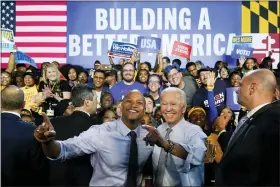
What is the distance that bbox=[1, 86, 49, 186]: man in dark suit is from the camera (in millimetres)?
3209

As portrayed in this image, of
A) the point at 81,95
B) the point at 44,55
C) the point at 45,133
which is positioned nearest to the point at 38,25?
the point at 44,55

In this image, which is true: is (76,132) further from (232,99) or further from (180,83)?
(232,99)

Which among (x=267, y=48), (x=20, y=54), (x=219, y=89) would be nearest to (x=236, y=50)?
(x=267, y=48)

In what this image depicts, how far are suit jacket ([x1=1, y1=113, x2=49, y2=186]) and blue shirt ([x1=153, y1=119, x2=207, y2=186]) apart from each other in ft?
2.23

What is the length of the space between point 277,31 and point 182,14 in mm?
1750

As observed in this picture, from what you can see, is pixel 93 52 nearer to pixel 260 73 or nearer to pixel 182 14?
pixel 182 14

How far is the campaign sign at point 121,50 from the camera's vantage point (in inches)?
313

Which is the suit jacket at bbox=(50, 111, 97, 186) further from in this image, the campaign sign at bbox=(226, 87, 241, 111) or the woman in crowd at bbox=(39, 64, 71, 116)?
the campaign sign at bbox=(226, 87, 241, 111)

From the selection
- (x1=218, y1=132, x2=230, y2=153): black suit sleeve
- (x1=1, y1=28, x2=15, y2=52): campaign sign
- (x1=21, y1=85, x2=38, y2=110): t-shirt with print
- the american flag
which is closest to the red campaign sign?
the american flag

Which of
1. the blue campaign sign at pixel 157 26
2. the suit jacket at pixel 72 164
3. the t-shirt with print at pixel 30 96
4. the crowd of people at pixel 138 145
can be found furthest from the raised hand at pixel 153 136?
the blue campaign sign at pixel 157 26

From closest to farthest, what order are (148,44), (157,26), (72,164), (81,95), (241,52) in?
1. (72,164)
2. (81,95)
3. (148,44)
4. (241,52)
5. (157,26)

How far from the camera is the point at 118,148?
313 centimetres

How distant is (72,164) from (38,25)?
23.2ft

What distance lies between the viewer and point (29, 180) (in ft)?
10.7
